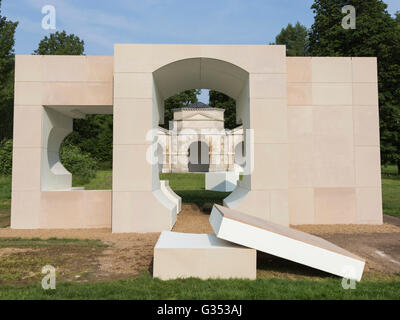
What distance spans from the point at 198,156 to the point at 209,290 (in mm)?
35242

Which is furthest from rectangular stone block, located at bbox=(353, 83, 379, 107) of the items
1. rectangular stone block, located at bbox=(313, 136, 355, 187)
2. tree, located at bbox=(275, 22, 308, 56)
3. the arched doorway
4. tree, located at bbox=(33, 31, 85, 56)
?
tree, located at bbox=(275, 22, 308, 56)

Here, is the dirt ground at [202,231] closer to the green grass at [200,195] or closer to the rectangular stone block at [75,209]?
the rectangular stone block at [75,209]

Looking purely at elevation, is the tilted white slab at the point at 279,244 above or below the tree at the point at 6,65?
below

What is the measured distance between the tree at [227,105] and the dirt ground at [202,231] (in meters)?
37.4

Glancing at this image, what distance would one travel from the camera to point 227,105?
49250 millimetres

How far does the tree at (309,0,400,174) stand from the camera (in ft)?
79.0

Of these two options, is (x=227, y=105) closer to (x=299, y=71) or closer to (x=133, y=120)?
(x=299, y=71)

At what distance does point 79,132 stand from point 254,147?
36.8 metres

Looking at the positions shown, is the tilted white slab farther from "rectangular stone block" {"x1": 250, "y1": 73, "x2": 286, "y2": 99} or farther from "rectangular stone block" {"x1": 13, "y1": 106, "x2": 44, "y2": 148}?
"rectangular stone block" {"x1": 13, "y1": 106, "x2": 44, "y2": 148}

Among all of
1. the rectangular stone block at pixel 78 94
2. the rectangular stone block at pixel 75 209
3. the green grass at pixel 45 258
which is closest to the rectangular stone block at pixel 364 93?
the rectangular stone block at pixel 78 94

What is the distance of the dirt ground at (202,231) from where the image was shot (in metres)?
5.72

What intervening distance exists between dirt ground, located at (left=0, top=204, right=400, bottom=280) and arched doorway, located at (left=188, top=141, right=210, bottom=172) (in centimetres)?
2751

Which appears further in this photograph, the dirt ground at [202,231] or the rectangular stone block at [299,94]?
the rectangular stone block at [299,94]
